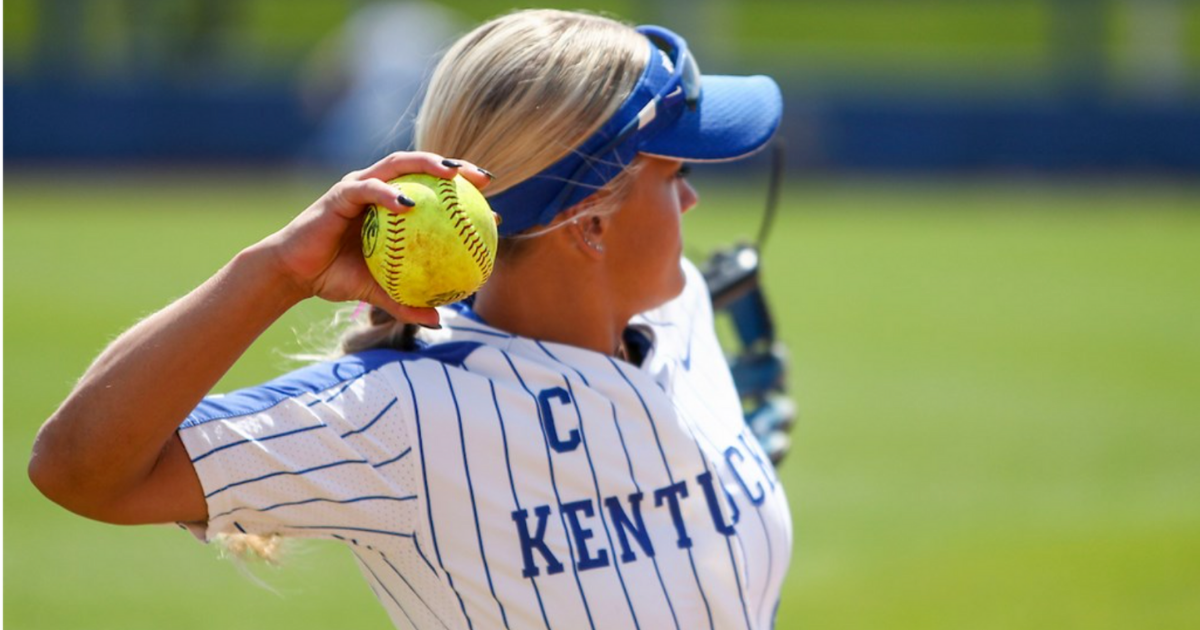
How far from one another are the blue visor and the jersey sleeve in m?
0.33

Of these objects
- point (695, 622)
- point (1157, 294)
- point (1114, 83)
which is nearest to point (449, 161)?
point (695, 622)

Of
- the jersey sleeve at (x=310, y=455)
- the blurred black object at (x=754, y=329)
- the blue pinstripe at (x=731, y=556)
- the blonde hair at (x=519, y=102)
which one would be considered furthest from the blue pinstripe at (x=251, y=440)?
the blurred black object at (x=754, y=329)

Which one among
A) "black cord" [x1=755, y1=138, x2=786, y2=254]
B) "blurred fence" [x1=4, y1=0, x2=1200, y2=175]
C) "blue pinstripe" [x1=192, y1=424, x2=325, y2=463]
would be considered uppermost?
"blue pinstripe" [x1=192, y1=424, x2=325, y2=463]

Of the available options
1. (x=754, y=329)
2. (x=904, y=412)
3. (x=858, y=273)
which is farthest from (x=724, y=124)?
(x=858, y=273)

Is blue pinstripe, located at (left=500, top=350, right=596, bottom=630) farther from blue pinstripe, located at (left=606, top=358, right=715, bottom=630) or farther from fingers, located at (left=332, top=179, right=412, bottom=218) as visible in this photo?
fingers, located at (left=332, top=179, right=412, bottom=218)

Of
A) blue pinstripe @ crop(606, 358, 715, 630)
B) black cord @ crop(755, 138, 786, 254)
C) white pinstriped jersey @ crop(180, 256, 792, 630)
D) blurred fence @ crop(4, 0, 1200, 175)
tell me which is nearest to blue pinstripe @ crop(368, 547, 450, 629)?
white pinstriped jersey @ crop(180, 256, 792, 630)

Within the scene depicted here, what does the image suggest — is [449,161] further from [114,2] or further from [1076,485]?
[114,2]

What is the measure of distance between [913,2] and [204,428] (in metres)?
39.0

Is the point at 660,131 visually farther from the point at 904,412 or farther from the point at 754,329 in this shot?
the point at 904,412

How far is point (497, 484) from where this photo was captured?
187 cm

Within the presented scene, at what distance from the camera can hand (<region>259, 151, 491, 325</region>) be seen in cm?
163

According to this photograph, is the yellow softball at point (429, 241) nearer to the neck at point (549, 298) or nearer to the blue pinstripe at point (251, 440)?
the blue pinstripe at point (251, 440)

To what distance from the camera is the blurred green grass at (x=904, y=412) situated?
4797mm

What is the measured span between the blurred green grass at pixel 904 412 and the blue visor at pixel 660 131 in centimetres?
48
